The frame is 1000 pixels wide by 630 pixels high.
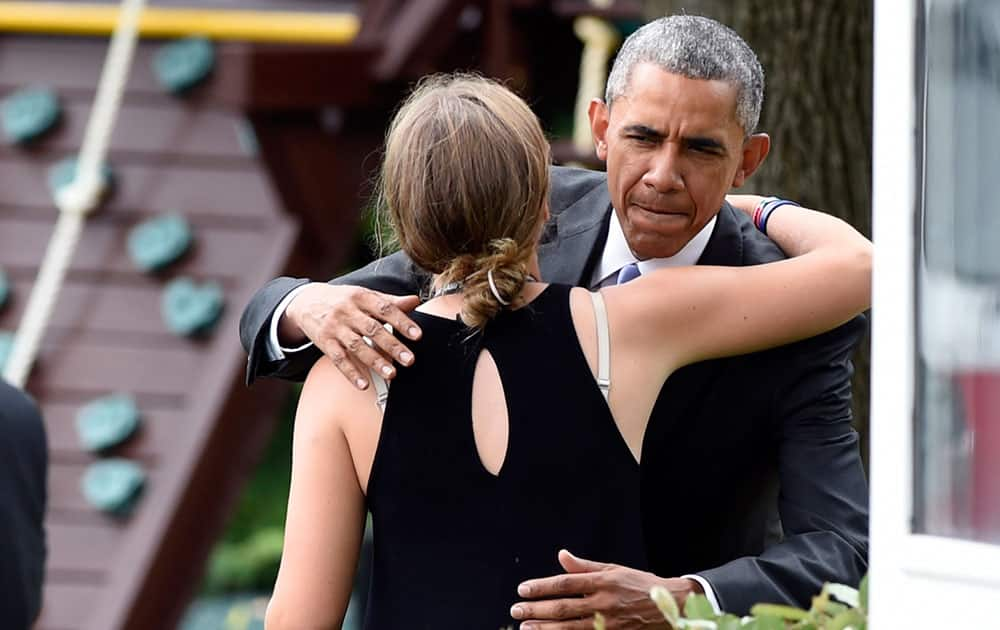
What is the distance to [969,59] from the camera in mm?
1651

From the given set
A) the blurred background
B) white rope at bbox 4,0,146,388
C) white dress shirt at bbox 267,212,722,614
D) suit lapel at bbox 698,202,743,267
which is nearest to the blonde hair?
white dress shirt at bbox 267,212,722,614

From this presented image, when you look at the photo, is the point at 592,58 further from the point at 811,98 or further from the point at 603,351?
the point at 603,351

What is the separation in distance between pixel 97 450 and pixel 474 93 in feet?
11.3

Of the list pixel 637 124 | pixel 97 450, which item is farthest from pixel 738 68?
pixel 97 450

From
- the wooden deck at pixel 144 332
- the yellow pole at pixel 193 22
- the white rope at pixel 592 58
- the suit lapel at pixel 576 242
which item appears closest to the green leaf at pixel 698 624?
the suit lapel at pixel 576 242

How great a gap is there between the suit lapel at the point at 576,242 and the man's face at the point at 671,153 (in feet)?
0.39

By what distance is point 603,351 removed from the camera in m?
2.26

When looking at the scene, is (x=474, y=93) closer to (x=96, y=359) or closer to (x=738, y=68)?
(x=738, y=68)

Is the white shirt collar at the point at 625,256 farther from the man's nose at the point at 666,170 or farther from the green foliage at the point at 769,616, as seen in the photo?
the green foliage at the point at 769,616

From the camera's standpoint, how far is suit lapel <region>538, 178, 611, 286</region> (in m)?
2.74

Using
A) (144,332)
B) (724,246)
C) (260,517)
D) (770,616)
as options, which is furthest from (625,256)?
(260,517)

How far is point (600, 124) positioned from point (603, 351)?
594mm

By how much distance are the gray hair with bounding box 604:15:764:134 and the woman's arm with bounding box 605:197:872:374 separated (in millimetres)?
237

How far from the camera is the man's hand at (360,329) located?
2.25 meters
